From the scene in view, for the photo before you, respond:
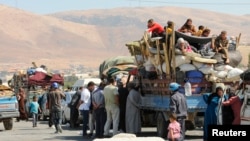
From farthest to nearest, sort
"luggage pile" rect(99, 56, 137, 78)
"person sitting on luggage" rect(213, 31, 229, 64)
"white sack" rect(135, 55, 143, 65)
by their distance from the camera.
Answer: "luggage pile" rect(99, 56, 137, 78), "white sack" rect(135, 55, 143, 65), "person sitting on luggage" rect(213, 31, 229, 64)

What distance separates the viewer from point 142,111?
21.8 meters

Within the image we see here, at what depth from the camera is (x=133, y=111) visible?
21.1 metres

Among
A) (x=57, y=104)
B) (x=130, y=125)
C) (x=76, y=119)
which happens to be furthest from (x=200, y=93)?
(x=76, y=119)

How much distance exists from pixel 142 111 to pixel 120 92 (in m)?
0.84

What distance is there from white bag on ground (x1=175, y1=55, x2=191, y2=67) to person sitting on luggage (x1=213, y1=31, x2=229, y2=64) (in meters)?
0.82

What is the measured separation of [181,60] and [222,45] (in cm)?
122

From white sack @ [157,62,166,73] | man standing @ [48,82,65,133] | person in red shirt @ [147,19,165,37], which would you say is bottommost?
man standing @ [48,82,65,133]

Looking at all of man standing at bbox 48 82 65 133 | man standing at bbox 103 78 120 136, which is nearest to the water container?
man standing at bbox 103 78 120 136

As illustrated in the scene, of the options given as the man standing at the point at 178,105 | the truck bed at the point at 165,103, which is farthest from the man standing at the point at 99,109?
the man standing at the point at 178,105

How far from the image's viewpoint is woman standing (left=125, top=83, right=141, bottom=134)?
21062 millimetres

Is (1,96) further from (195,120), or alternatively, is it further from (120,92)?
(195,120)

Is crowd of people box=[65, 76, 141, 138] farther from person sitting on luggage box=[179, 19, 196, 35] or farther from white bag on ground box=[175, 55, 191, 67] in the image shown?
person sitting on luggage box=[179, 19, 196, 35]

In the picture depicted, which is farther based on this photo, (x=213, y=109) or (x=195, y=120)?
(x=195, y=120)

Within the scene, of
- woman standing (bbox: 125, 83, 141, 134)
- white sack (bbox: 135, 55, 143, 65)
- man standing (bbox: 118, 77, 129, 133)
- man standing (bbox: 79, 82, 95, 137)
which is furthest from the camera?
man standing (bbox: 79, 82, 95, 137)
